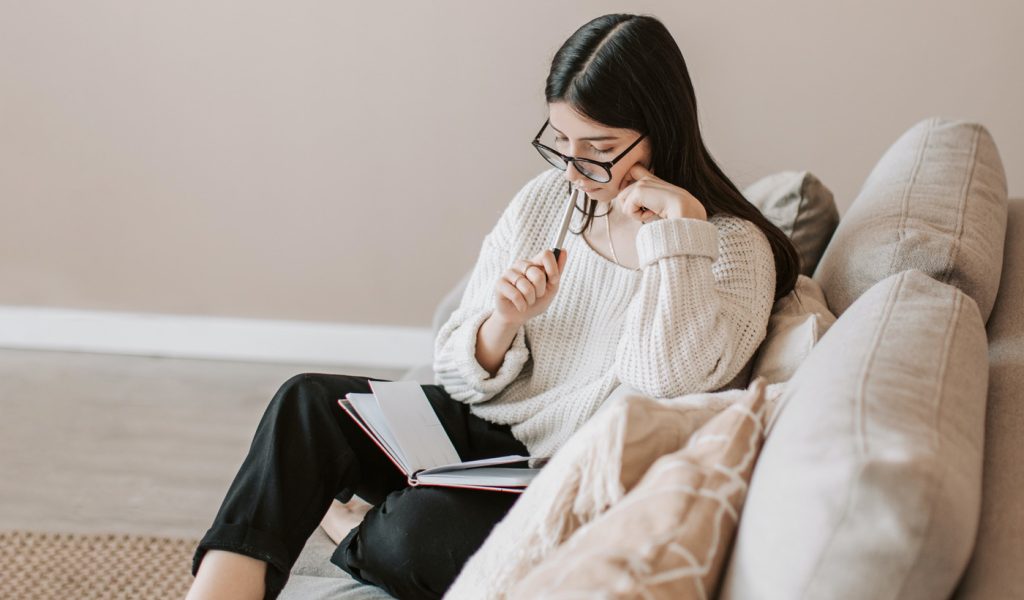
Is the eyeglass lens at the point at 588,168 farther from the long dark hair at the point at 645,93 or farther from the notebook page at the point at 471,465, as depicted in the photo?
the notebook page at the point at 471,465

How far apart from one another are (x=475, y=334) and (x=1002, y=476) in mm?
841

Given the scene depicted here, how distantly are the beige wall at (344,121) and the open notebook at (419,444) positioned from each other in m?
1.19

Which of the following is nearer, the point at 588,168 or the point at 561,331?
the point at 588,168

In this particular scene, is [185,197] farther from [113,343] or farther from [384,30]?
[384,30]

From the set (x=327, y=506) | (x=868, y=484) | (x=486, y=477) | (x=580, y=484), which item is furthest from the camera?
(x=327, y=506)

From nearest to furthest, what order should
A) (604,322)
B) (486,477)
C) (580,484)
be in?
1. (580,484)
2. (486,477)
3. (604,322)

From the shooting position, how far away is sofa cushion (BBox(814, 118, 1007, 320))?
141 centimetres

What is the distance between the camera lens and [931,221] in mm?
1497

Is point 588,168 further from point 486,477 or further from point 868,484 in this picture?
point 868,484

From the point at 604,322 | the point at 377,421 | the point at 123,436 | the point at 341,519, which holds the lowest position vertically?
the point at 123,436

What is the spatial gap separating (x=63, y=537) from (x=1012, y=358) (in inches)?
67.9

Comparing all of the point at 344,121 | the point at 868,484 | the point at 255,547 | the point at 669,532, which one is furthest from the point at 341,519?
the point at 344,121

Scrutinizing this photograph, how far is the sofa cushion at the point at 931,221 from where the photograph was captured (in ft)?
4.64

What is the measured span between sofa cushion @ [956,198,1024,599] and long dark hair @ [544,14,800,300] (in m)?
0.36
